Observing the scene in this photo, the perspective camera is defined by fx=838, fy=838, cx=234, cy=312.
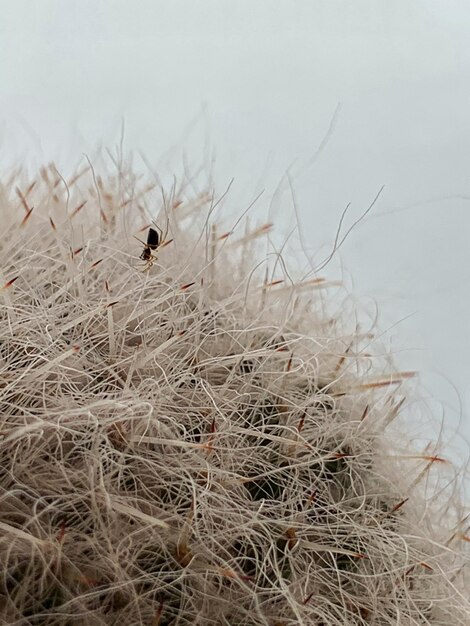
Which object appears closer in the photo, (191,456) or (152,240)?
(191,456)

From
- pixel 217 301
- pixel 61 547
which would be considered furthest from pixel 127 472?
pixel 217 301

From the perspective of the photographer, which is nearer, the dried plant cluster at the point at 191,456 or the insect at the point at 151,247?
the dried plant cluster at the point at 191,456

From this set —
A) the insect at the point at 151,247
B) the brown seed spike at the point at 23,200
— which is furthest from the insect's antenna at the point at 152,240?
the brown seed spike at the point at 23,200

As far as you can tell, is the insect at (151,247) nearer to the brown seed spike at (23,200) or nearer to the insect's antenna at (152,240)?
the insect's antenna at (152,240)

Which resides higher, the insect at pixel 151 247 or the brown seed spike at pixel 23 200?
the insect at pixel 151 247

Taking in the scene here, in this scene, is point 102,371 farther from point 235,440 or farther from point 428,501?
point 428,501

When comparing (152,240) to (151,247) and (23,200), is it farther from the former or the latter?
(23,200)

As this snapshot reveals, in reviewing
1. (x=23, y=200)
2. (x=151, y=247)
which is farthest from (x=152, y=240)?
(x=23, y=200)

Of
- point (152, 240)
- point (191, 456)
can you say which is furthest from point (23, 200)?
point (191, 456)

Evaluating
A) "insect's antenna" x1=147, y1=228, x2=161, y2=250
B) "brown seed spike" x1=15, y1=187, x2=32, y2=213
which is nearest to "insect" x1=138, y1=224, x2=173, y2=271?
"insect's antenna" x1=147, y1=228, x2=161, y2=250
